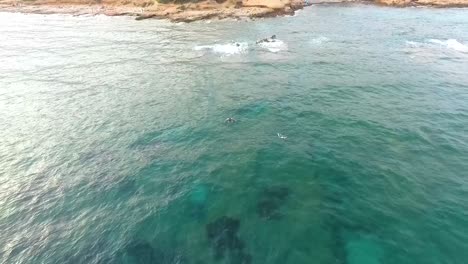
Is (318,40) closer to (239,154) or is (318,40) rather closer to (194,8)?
(239,154)

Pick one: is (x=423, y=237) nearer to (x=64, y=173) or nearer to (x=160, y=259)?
(x=160, y=259)

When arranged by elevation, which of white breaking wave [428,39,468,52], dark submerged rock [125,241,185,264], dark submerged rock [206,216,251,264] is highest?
white breaking wave [428,39,468,52]

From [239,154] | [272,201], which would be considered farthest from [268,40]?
[272,201]

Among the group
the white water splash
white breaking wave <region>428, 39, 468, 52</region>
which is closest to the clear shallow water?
white breaking wave <region>428, 39, 468, 52</region>

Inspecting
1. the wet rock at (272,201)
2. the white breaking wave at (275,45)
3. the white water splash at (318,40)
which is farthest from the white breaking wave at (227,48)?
the wet rock at (272,201)

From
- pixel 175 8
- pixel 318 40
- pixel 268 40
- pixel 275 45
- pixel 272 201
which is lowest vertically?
pixel 272 201

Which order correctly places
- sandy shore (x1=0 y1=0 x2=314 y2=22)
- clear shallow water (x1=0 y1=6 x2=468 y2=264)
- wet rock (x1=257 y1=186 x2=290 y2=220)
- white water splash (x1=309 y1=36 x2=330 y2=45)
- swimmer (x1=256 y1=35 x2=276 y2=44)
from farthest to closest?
sandy shore (x1=0 y1=0 x2=314 y2=22) < swimmer (x1=256 y1=35 x2=276 y2=44) < white water splash (x1=309 y1=36 x2=330 y2=45) < wet rock (x1=257 y1=186 x2=290 y2=220) < clear shallow water (x1=0 y1=6 x2=468 y2=264)

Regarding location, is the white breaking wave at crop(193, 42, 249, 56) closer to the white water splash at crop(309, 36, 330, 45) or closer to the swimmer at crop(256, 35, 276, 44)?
the swimmer at crop(256, 35, 276, 44)
